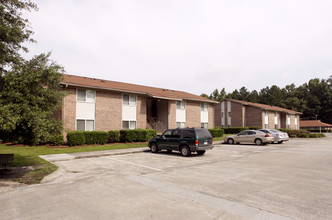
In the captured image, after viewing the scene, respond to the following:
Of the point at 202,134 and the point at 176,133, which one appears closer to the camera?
the point at 202,134

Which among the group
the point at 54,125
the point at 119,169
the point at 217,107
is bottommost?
the point at 119,169

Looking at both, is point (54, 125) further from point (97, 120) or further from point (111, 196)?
point (97, 120)

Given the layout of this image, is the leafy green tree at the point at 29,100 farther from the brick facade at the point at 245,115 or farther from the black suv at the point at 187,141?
the brick facade at the point at 245,115

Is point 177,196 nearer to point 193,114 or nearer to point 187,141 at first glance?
point 187,141

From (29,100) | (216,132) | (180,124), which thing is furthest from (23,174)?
(216,132)

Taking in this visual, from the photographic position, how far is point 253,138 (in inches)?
843

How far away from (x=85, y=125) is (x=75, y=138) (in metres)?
2.89

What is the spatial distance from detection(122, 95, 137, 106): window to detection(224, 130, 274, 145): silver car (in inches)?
416

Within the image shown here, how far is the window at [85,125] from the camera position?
2045 centimetres

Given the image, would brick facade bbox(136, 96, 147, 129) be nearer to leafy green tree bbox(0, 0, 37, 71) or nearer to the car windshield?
the car windshield

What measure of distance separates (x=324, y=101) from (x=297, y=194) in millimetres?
99783

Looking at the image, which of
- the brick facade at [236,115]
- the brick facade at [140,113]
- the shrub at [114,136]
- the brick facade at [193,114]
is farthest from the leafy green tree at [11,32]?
the brick facade at [236,115]

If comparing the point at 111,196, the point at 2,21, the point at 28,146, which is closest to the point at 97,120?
the point at 28,146

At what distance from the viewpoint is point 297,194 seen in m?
5.74
